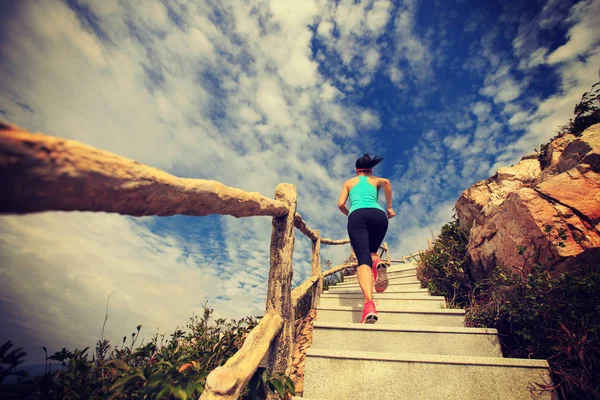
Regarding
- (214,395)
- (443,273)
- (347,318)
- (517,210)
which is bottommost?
(214,395)

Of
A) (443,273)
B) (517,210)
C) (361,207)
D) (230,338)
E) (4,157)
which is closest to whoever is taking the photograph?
(4,157)

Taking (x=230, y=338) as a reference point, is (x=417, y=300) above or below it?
above

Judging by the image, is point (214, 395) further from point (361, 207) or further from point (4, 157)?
point (361, 207)

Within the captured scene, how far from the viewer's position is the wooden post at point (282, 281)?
6.92ft

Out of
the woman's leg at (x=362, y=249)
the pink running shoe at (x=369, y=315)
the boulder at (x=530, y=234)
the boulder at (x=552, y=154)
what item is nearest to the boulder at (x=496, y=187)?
the boulder at (x=552, y=154)

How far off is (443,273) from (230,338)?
3276mm

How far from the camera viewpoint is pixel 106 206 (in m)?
0.83

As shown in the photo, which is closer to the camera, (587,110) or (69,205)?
(69,205)

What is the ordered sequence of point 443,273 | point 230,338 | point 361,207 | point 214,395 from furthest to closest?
1. point 443,273
2. point 361,207
3. point 230,338
4. point 214,395

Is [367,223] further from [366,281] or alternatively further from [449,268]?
[449,268]

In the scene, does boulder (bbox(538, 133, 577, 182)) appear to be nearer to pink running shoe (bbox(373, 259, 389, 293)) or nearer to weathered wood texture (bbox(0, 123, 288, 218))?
pink running shoe (bbox(373, 259, 389, 293))

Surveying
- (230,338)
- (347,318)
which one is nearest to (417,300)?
(347,318)

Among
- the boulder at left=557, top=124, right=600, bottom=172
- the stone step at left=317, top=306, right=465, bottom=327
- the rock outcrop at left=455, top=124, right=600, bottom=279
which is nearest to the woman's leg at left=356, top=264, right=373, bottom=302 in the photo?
the stone step at left=317, top=306, right=465, bottom=327

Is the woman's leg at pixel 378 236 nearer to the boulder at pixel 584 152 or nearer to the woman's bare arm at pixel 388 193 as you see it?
the woman's bare arm at pixel 388 193
